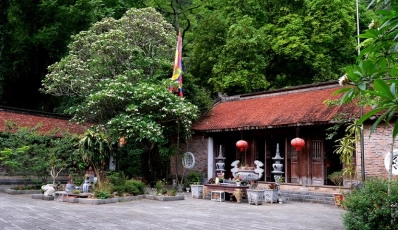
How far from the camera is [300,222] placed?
8250mm

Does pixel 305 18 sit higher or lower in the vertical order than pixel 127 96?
higher

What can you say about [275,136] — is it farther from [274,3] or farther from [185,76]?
[274,3]

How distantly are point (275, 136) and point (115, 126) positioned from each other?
652 centimetres

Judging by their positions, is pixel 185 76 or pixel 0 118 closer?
pixel 0 118

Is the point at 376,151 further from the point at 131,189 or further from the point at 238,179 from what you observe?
the point at 131,189

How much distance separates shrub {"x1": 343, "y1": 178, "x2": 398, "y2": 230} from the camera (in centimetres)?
609

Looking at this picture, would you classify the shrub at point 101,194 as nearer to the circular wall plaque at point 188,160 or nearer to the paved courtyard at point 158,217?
the paved courtyard at point 158,217

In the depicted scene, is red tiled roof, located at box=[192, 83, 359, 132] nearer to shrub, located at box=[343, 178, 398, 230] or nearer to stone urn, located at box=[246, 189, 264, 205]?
stone urn, located at box=[246, 189, 264, 205]

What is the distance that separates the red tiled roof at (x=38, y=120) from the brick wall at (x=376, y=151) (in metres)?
12.3

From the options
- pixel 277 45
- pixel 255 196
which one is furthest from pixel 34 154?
pixel 277 45

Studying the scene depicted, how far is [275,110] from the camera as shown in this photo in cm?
1567

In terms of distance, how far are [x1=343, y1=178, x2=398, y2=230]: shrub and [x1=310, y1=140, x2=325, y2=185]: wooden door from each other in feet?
24.3

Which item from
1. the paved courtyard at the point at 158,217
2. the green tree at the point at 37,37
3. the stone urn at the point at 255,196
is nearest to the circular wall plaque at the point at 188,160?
the stone urn at the point at 255,196

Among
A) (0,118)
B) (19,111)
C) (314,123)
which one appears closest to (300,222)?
(314,123)
